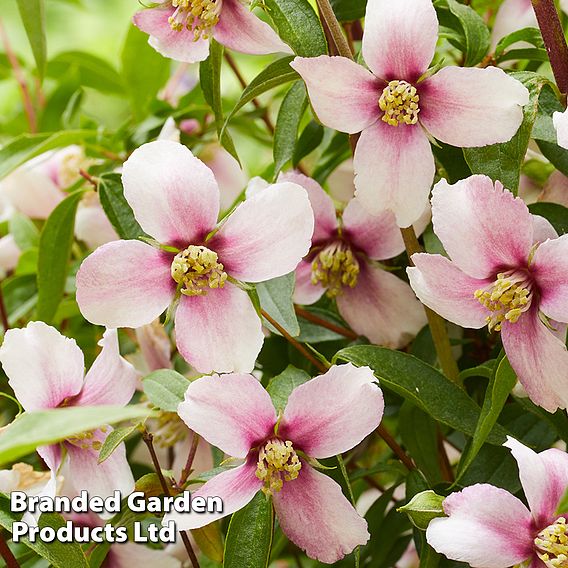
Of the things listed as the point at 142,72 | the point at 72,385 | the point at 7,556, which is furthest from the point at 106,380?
the point at 142,72

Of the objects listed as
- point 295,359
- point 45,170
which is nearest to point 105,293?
point 295,359

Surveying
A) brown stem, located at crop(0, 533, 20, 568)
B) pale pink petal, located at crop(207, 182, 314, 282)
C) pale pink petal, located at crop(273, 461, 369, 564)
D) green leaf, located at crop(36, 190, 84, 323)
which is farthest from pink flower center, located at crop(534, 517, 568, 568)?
green leaf, located at crop(36, 190, 84, 323)

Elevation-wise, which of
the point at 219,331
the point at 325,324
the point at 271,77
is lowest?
the point at 325,324

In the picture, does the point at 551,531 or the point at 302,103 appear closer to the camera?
the point at 551,531

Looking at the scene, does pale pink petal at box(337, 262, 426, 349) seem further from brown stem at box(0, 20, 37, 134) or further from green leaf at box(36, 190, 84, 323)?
brown stem at box(0, 20, 37, 134)

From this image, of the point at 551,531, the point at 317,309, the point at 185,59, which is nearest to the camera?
the point at 551,531

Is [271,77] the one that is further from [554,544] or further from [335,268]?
[554,544]

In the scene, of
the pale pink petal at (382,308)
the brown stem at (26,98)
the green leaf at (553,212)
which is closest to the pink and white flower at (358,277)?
the pale pink petal at (382,308)

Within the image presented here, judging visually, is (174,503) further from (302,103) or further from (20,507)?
(302,103)
